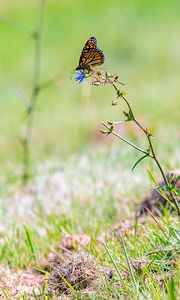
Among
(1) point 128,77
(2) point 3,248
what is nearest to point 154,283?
(2) point 3,248

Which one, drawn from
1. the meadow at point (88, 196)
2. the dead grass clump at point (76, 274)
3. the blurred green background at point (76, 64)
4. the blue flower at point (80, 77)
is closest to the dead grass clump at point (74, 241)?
the meadow at point (88, 196)

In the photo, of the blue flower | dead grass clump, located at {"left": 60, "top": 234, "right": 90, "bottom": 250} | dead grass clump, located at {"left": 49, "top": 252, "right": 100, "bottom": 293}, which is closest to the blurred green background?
dead grass clump, located at {"left": 60, "top": 234, "right": 90, "bottom": 250}

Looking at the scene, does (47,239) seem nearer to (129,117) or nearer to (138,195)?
(138,195)

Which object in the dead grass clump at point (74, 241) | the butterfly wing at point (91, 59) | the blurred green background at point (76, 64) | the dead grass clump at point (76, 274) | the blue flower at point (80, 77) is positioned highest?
the blurred green background at point (76, 64)

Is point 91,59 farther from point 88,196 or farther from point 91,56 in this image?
point 88,196

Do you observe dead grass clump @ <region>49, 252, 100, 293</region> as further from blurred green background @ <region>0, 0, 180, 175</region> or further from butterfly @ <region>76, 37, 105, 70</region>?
blurred green background @ <region>0, 0, 180, 175</region>

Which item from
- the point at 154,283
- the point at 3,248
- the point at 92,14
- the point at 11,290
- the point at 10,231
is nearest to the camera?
the point at 154,283

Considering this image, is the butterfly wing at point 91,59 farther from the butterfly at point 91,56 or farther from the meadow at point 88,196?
the meadow at point 88,196
